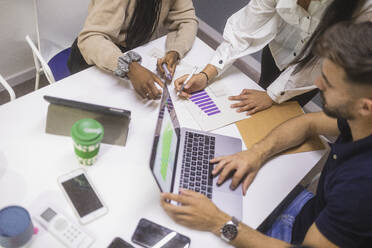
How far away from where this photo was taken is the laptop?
93 centimetres

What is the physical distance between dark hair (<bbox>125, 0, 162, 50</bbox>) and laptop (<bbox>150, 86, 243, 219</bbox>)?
18.9 inches

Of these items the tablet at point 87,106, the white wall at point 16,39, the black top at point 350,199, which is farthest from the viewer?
the white wall at point 16,39

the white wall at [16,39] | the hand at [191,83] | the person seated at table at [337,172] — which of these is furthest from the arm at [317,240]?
the white wall at [16,39]

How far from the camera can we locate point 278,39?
1466 mm

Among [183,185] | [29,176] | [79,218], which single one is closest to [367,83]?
[183,185]

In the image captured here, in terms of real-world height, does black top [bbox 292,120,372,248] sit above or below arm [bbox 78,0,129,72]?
below

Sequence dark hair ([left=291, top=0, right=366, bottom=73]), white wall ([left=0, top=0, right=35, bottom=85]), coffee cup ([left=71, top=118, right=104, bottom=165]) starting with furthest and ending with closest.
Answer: white wall ([left=0, top=0, right=35, bottom=85]) → dark hair ([left=291, top=0, right=366, bottom=73]) → coffee cup ([left=71, top=118, right=104, bottom=165])

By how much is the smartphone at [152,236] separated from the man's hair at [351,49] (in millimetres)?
655

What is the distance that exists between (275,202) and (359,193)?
296 mm

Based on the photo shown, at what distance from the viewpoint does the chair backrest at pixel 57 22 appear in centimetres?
146

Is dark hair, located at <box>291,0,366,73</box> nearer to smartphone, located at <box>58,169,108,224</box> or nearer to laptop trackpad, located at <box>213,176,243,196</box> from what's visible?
laptop trackpad, located at <box>213,176,243,196</box>

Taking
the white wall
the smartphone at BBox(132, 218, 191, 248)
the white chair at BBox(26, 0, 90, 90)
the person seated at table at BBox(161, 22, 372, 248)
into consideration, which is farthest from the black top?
the white wall

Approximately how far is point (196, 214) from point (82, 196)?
1.12 ft

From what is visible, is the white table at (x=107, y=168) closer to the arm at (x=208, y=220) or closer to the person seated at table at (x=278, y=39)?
the arm at (x=208, y=220)
